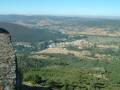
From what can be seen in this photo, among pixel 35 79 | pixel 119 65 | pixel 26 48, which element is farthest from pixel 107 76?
pixel 26 48

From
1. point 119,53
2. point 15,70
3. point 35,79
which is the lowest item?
point 119,53

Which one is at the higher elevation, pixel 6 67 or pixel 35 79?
pixel 6 67

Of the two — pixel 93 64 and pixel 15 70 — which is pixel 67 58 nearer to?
pixel 93 64

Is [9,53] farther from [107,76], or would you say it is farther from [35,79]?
[107,76]

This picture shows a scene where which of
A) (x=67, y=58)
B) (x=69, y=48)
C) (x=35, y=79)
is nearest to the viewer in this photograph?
(x=35, y=79)

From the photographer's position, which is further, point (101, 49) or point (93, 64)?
point (101, 49)

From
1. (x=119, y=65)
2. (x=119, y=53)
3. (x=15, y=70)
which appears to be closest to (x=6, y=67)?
(x=15, y=70)

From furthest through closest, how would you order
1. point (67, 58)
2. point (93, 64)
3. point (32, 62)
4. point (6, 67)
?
point (67, 58), point (93, 64), point (32, 62), point (6, 67)
